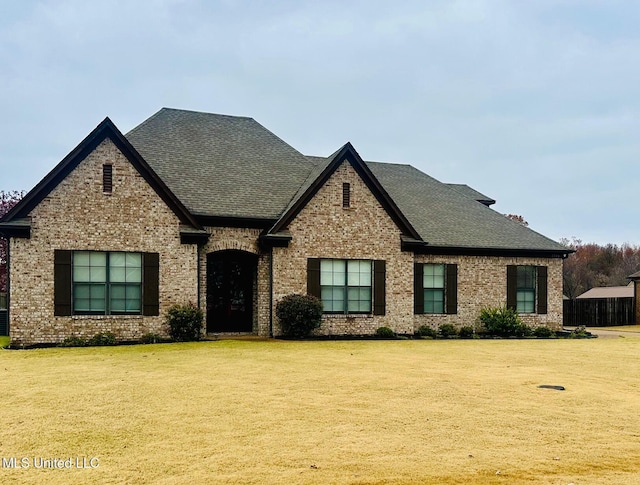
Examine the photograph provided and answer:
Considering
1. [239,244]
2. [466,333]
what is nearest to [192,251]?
[239,244]

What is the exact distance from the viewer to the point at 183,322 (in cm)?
1859

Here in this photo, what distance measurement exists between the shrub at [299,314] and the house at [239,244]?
432mm

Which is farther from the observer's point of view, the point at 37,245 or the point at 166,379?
the point at 37,245

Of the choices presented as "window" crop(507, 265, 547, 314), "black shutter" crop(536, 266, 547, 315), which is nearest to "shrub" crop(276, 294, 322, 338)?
"window" crop(507, 265, 547, 314)

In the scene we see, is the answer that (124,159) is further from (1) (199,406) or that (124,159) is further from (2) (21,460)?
(2) (21,460)

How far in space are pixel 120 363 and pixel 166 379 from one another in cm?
283

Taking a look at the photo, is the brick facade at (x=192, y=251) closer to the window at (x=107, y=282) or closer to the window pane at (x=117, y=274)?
the window at (x=107, y=282)

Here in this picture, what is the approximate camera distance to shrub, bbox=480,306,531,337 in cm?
2289

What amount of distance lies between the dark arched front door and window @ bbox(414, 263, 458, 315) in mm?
6482

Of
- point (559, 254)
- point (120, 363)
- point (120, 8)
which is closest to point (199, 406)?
point (120, 363)

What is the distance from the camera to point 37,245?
17.6 meters

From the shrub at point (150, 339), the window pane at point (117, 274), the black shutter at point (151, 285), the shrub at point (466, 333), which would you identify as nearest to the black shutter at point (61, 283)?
the window pane at point (117, 274)

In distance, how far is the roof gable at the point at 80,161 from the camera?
1745 centimetres

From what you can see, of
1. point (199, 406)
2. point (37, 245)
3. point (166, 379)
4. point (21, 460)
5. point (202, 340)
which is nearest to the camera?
point (21, 460)
